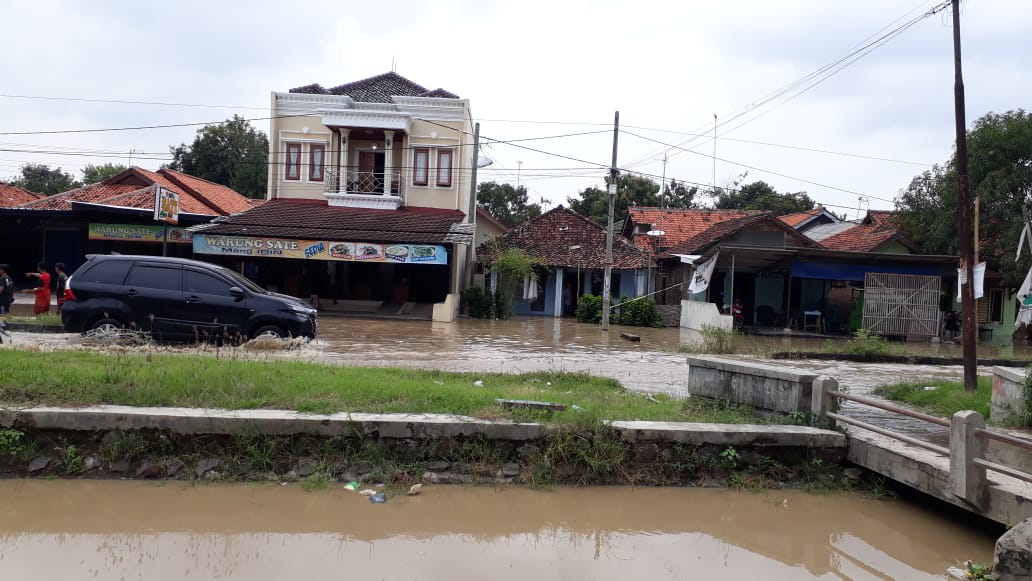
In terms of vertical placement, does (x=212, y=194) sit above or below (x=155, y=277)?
above

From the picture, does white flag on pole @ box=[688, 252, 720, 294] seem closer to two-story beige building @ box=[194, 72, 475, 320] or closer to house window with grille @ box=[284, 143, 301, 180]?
two-story beige building @ box=[194, 72, 475, 320]

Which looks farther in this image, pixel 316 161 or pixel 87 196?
pixel 316 161

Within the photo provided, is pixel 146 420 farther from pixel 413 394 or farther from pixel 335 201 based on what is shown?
pixel 335 201

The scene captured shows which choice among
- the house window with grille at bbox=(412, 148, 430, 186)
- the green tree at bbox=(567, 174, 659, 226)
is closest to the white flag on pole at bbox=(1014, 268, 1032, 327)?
the house window with grille at bbox=(412, 148, 430, 186)

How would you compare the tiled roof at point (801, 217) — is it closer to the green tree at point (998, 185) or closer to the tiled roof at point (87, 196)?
the green tree at point (998, 185)

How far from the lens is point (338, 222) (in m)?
25.1

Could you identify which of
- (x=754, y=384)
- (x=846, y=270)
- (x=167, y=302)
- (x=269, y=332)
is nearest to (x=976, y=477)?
(x=754, y=384)

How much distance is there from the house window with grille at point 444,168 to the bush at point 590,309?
284 inches

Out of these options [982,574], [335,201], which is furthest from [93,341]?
[335,201]

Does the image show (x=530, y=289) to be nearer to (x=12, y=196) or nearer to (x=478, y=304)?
(x=478, y=304)

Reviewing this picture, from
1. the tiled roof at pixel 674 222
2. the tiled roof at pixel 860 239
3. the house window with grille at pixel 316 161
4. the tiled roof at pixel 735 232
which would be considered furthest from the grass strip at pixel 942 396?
the house window with grille at pixel 316 161

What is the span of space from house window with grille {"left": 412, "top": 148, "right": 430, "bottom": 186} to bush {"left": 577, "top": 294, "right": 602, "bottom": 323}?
7.96m

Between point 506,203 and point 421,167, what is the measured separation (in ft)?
86.4

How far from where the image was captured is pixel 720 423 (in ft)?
23.2
